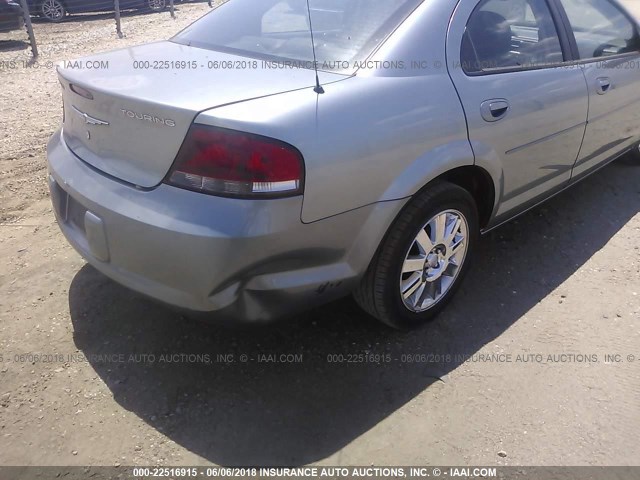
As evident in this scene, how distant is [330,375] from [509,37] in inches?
76.2

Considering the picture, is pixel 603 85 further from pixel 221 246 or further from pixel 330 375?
pixel 221 246

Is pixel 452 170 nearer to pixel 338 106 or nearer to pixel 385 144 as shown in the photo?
pixel 385 144

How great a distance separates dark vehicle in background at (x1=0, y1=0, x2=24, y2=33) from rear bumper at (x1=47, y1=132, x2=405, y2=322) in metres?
9.71

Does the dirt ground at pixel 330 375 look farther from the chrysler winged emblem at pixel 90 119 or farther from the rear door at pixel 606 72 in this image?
the chrysler winged emblem at pixel 90 119

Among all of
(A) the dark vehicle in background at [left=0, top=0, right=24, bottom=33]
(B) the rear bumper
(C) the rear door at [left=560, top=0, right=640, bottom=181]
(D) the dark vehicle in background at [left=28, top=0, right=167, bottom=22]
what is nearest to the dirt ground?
(B) the rear bumper

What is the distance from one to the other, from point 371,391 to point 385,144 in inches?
41.6

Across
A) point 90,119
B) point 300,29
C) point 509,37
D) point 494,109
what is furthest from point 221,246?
point 509,37

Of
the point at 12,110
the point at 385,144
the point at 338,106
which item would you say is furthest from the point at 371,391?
the point at 12,110

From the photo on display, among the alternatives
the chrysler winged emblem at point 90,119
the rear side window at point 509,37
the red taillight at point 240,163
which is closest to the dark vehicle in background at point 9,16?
the chrysler winged emblem at point 90,119

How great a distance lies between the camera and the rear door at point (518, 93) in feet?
8.71

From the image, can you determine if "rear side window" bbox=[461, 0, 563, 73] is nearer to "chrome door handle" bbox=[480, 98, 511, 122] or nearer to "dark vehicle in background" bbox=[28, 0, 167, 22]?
"chrome door handle" bbox=[480, 98, 511, 122]

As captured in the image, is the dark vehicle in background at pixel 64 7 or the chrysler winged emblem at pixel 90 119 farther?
the dark vehicle in background at pixel 64 7

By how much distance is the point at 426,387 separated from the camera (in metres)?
2.54

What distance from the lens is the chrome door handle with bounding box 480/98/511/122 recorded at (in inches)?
105
